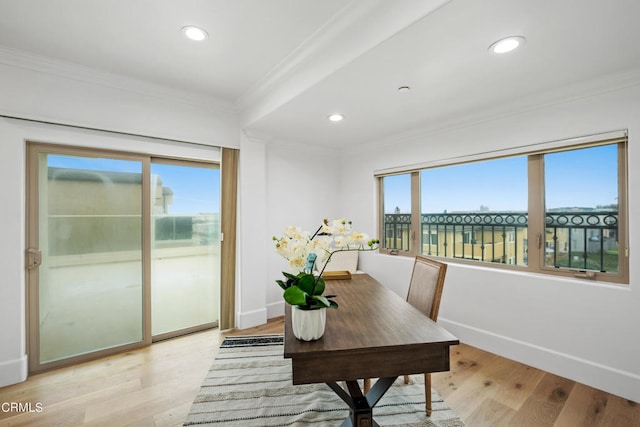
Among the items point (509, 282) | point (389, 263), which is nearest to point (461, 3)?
point (509, 282)

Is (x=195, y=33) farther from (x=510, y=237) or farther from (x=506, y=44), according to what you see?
(x=510, y=237)

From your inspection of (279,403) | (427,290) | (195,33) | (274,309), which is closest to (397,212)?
(427,290)

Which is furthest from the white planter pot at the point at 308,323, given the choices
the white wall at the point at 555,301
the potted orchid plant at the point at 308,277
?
the white wall at the point at 555,301

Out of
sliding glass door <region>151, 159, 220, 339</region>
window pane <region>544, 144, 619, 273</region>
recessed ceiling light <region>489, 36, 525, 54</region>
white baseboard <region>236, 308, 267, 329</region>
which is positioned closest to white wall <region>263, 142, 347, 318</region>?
white baseboard <region>236, 308, 267, 329</region>

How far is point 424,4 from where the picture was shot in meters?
1.39

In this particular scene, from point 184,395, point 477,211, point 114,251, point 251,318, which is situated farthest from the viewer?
point 251,318

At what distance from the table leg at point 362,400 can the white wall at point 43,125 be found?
2.59m

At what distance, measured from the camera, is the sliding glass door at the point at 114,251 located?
2.39m

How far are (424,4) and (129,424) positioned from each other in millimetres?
2973

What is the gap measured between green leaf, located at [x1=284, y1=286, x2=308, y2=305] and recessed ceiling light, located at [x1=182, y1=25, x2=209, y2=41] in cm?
185

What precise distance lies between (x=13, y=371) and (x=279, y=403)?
2124 mm

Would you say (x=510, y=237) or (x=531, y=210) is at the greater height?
(x=531, y=210)

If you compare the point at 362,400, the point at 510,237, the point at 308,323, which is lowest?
the point at 362,400

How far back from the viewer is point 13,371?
7.13ft
